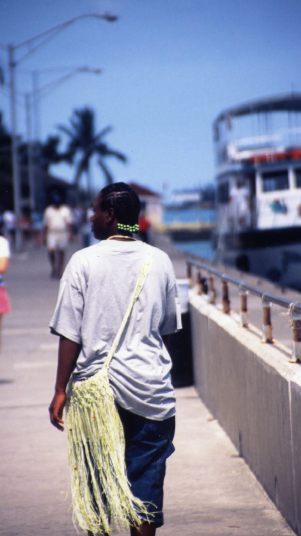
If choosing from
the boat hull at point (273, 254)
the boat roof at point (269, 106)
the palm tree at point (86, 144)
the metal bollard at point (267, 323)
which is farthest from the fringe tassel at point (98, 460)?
the palm tree at point (86, 144)

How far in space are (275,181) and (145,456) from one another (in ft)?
92.3

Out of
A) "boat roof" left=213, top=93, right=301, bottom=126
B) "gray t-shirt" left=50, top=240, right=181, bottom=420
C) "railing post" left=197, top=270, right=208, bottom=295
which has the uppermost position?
"boat roof" left=213, top=93, right=301, bottom=126

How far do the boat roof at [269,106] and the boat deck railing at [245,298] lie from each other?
72.0 feet

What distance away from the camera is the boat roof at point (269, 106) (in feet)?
111

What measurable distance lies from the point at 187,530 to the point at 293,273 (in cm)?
2439

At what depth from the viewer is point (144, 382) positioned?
4223mm

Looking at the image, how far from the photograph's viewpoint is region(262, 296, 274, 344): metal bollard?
6.31m

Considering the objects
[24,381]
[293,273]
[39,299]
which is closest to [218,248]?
[293,273]

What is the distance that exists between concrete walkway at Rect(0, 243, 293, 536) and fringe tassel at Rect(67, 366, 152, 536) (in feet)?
4.20

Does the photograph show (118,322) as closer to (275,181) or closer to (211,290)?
(211,290)

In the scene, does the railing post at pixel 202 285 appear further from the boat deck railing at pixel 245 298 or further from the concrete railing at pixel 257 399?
the concrete railing at pixel 257 399

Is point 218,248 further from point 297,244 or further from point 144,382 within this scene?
point 144,382

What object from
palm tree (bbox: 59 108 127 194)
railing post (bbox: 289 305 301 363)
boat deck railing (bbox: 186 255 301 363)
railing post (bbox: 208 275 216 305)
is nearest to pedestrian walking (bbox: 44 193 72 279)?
boat deck railing (bbox: 186 255 301 363)

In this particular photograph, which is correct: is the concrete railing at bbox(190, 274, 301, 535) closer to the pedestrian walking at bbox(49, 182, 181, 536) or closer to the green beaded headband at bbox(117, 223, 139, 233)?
the pedestrian walking at bbox(49, 182, 181, 536)
